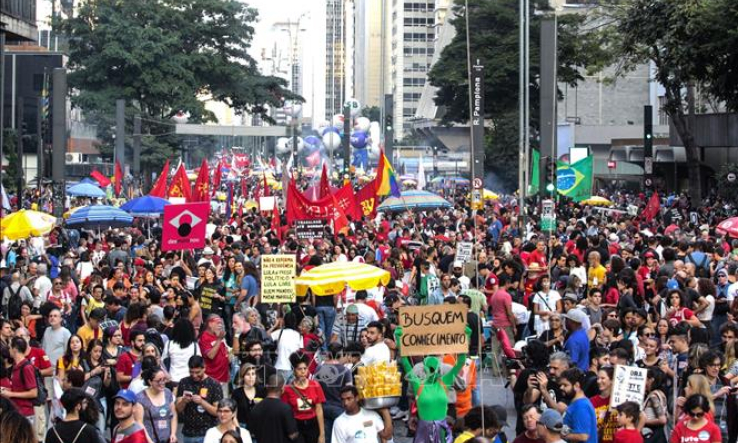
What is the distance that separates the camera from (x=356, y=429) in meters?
9.70

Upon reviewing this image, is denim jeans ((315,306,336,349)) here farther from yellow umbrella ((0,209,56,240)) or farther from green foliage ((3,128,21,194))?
green foliage ((3,128,21,194))

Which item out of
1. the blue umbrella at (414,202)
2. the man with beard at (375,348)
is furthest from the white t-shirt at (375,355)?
the blue umbrella at (414,202)

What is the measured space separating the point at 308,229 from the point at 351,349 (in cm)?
983

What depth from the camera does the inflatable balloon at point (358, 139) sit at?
93.1 metres

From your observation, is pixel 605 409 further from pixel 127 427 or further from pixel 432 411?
pixel 127 427

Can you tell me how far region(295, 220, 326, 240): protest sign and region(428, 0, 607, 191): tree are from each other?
38.0 meters

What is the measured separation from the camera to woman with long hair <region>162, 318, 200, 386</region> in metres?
11.7

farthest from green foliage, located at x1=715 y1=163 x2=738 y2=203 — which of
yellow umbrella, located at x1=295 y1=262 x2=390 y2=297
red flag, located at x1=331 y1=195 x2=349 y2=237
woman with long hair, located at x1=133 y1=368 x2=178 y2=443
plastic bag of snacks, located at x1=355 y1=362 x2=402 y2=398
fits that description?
woman with long hair, located at x1=133 y1=368 x2=178 y2=443

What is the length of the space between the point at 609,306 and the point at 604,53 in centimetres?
2954

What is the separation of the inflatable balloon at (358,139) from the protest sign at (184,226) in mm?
75971

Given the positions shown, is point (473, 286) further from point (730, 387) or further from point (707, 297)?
point (730, 387)

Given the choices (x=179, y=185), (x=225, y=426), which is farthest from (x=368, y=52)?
(x=225, y=426)

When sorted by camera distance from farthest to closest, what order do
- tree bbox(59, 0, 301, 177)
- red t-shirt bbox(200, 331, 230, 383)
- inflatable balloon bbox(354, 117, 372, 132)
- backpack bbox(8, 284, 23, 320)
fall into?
inflatable balloon bbox(354, 117, 372, 132)
tree bbox(59, 0, 301, 177)
backpack bbox(8, 284, 23, 320)
red t-shirt bbox(200, 331, 230, 383)

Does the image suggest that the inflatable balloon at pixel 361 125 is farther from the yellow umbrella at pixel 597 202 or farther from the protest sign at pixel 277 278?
the protest sign at pixel 277 278
